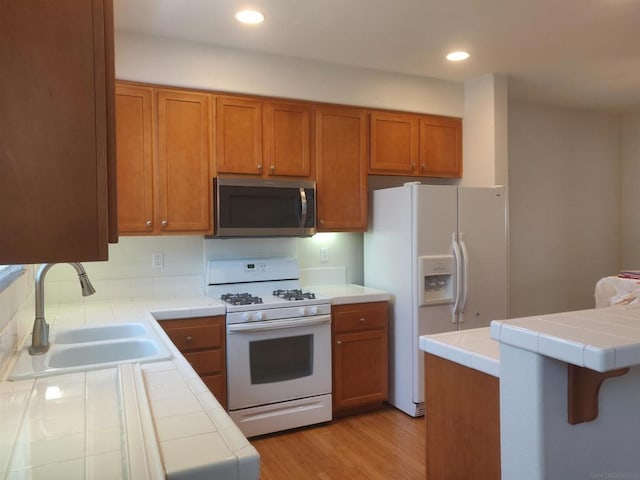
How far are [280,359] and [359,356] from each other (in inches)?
22.7

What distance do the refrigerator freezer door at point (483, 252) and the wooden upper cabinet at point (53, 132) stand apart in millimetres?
2899

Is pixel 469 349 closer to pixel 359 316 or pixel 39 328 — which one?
pixel 39 328

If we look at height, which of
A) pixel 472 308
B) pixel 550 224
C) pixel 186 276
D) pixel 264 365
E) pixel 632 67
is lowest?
pixel 264 365

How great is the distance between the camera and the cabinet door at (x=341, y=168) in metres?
3.37

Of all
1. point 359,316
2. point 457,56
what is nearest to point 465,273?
point 359,316

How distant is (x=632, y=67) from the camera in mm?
3551

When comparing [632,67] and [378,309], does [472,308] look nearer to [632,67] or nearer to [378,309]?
[378,309]

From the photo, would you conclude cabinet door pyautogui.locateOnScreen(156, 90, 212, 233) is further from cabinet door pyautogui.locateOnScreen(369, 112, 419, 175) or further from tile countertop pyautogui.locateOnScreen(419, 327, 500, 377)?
tile countertop pyautogui.locateOnScreen(419, 327, 500, 377)

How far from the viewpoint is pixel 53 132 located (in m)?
0.68

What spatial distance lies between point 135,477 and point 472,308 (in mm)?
2924

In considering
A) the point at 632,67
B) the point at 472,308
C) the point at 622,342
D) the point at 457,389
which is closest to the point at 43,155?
the point at 622,342

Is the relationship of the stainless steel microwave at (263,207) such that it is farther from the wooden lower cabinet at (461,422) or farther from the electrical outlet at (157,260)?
the wooden lower cabinet at (461,422)

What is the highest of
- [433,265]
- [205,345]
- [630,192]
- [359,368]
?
[630,192]

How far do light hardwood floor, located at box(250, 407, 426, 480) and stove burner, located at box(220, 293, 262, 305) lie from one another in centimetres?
84
